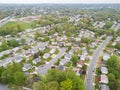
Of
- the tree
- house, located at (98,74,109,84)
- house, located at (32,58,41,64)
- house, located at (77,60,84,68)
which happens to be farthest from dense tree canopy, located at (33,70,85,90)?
house, located at (32,58,41,64)

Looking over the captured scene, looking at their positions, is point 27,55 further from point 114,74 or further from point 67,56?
point 114,74

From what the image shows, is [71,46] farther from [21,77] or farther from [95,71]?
[21,77]

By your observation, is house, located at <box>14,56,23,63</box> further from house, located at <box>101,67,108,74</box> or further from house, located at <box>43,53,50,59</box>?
house, located at <box>101,67,108,74</box>

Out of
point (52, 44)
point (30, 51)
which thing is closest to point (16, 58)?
point (30, 51)

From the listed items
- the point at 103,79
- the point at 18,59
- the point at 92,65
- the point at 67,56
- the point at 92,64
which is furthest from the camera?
the point at 67,56

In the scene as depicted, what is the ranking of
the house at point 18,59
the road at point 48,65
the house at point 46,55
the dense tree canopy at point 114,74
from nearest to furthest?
the dense tree canopy at point 114,74 → the road at point 48,65 → the house at point 18,59 → the house at point 46,55

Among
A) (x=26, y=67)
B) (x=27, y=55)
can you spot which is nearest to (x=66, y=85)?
(x=26, y=67)

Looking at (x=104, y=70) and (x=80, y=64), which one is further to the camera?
(x=80, y=64)

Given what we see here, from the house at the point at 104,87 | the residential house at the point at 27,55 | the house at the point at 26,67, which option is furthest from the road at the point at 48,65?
the house at the point at 104,87

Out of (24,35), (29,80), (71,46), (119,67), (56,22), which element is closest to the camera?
(29,80)

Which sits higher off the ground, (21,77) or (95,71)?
(21,77)

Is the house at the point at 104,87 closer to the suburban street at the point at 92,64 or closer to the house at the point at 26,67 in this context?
the suburban street at the point at 92,64
